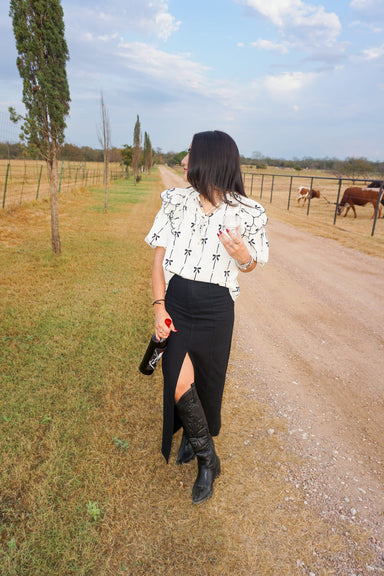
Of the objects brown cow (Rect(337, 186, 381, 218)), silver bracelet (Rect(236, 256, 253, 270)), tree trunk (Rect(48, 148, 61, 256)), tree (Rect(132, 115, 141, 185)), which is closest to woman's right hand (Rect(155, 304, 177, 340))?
silver bracelet (Rect(236, 256, 253, 270))

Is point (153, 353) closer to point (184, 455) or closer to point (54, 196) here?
point (184, 455)

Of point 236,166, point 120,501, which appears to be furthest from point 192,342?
point 120,501

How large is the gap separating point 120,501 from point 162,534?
12.8 inches

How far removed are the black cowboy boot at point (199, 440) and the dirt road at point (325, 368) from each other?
0.61m

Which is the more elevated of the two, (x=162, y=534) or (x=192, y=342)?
(x=192, y=342)

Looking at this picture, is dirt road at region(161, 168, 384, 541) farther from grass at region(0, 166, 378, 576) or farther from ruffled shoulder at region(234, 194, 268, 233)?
ruffled shoulder at region(234, 194, 268, 233)

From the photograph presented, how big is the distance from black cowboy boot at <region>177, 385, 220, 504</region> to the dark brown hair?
1.08 meters

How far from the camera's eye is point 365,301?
216 inches

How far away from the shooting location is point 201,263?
1813mm

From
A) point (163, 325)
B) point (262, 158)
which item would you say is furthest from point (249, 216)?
A: point (262, 158)

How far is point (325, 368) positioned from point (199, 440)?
2.12 m

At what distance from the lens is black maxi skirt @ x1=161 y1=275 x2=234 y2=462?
1.87m

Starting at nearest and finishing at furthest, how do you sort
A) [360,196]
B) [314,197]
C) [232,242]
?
[232,242]
[360,196]
[314,197]

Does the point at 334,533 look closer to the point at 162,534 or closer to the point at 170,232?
the point at 162,534
